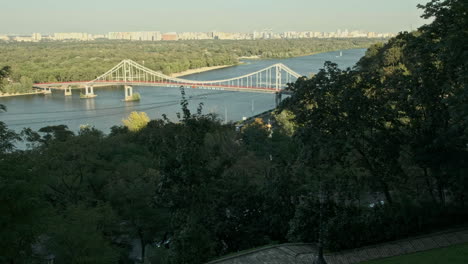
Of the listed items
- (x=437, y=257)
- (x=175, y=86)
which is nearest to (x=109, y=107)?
(x=175, y=86)

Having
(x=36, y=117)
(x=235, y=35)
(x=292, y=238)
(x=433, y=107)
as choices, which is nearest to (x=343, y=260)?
(x=292, y=238)

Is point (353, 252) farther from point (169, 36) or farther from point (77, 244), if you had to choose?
point (169, 36)

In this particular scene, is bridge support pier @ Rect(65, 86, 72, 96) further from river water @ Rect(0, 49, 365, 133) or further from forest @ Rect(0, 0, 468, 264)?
forest @ Rect(0, 0, 468, 264)

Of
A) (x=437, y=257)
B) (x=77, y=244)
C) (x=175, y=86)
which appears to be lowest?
(x=175, y=86)

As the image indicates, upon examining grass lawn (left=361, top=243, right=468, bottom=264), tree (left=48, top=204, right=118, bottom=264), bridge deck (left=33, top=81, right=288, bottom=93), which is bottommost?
bridge deck (left=33, top=81, right=288, bottom=93)

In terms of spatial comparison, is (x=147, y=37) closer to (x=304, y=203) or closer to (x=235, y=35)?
(x=235, y=35)

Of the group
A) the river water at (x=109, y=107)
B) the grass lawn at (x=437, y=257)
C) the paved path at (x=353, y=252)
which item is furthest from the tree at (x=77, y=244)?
the river water at (x=109, y=107)

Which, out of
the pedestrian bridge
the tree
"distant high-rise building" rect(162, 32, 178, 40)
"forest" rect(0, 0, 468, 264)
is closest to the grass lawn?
"forest" rect(0, 0, 468, 264)
